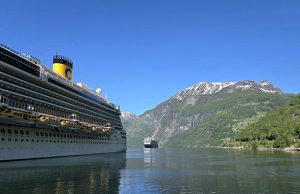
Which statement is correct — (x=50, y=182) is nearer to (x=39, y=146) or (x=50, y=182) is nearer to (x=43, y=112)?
(x=39, y=146)

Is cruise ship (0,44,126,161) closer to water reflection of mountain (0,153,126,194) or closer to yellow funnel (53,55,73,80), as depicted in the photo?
yellow funnel (53,55,73,80)

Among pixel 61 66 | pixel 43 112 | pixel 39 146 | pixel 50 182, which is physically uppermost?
pixel 61 66

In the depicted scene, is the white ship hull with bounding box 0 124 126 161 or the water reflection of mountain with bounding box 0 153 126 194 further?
the white ship hull with bounding box 0 124 126 161

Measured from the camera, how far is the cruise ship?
86.5m

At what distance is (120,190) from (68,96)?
80.0m

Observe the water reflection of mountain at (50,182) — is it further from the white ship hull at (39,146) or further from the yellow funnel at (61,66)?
the yellow funnel at (61,66)

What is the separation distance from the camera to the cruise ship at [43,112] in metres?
86.5

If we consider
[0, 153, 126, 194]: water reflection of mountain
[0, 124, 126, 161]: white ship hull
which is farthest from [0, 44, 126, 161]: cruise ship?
[0, 153, 126, 194]: water reflection of mountain

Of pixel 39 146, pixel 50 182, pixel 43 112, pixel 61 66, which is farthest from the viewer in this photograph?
pixel 61 66

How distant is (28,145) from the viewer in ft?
306

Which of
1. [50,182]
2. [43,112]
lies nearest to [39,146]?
[43,112]

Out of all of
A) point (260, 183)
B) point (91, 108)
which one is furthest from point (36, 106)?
point (260, 183)

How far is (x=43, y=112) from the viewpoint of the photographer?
4122 inches

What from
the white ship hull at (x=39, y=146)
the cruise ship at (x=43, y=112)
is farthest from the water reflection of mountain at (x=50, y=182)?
the cruise ship at (x=43, y=112)
